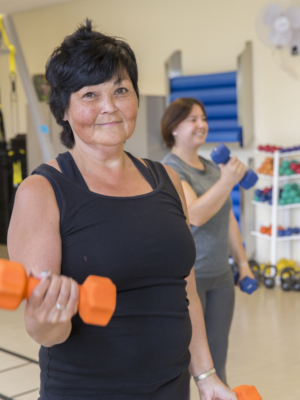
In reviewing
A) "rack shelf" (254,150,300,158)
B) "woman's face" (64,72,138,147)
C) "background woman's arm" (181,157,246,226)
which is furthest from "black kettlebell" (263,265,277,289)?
"woman's face" (64,72,138,147)

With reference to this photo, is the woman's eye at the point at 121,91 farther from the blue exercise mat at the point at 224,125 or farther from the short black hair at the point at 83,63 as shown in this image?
the blue exercise mat at the point at 224,125

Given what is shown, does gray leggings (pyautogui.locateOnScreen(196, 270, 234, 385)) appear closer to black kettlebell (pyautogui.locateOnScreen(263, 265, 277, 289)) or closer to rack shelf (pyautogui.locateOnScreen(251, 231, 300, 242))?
black kettlebell (pyautogui.locateOnScreen(263, 265, 277, 289))

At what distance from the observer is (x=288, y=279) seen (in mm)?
5168

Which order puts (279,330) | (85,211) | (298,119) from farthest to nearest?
(298,119) → (279,330) → (85,211)

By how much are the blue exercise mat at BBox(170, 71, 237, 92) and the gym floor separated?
264cm

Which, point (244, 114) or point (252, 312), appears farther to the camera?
point (244, 114)

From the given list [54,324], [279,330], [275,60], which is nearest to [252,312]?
[279,330]

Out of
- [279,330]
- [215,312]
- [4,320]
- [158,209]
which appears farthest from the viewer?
[4,320]

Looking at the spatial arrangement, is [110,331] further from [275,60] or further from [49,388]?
[275,60]

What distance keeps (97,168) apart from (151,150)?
492cm

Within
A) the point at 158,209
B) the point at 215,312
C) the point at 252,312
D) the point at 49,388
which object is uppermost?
the point at 158,209

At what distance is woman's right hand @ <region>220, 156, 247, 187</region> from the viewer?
2205 millimetres

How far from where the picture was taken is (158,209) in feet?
3.80

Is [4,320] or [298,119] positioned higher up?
[298,119]
